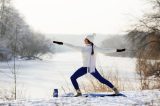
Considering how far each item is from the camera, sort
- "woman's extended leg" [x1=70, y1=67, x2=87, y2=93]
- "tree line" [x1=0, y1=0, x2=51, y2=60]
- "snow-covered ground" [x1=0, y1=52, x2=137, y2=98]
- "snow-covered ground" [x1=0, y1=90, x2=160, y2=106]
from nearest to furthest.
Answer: "snow-covered ground" [x1=0, y1=90, x2=160, y2=106], "woman's extended leg" [x1=70, y1=67, x2=87, y2=93], "snow-covered ground" [x1=0, y1=52, x2=137, y2=98], "tree line" [x1=0, y1=0, x2=51, y2=60]

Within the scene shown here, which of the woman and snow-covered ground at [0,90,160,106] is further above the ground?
the woman

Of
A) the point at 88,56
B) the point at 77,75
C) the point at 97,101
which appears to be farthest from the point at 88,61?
the point at 97,101

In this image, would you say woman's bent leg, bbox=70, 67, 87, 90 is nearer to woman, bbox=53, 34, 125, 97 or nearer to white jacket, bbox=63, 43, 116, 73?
woman, bbox=53, 34, 125, 97

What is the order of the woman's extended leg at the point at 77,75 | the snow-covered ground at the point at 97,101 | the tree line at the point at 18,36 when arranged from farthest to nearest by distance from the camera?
1. the tree line at the point at 18,36
2. the woman's extended leg at the point at 77,75
3. the snow-covered ground at the point at 97,101

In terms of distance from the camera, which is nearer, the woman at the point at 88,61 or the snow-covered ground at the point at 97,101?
the snow-covered ground at the point at 97,101

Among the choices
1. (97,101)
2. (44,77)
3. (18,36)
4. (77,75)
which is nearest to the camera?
(97,101)

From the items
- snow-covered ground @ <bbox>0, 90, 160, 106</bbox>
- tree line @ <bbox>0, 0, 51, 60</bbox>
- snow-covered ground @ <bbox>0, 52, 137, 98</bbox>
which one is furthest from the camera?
tree line @ <bbox>0, 0, 51, 60</bbox>

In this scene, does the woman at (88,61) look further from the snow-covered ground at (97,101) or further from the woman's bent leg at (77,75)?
the snow-covered ground at (97,101)

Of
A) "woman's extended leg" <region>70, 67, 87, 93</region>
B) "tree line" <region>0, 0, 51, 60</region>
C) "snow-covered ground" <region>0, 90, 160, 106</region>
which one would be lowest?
"snow-covered ground" <region>0, 90, 160, 106</region>

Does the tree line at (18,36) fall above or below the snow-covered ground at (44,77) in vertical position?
above

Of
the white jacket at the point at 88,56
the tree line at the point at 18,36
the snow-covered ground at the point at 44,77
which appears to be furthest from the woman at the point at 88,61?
the tree line at the point at 18,36

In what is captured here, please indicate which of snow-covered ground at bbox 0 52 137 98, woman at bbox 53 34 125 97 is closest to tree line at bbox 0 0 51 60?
snow-covered ground at bbox 0 52 137 98

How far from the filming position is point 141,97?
901 cm

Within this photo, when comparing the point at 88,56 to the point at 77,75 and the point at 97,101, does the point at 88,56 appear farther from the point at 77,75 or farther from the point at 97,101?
the point at 97,101
